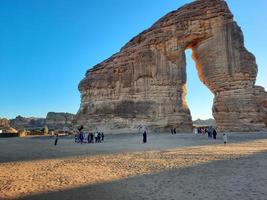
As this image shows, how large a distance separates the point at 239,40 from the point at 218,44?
3.00 meters

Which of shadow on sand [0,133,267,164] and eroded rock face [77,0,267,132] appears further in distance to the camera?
eroded rock face [77,0,267,132]

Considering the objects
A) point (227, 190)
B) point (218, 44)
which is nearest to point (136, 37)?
point (218, 44)

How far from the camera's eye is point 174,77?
41.9 m

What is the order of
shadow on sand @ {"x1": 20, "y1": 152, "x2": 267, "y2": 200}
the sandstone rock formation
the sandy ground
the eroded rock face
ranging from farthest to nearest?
the sandstone rock formation → the eroded rock face → the sandy ground → shadow on sand @ {"x1": 20, "y1": 152, "x2": 267, "y2": 200}

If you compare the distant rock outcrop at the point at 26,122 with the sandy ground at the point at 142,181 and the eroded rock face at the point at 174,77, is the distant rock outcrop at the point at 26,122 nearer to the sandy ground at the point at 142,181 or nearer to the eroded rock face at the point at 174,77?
the eroded rock face at the point at 174,77

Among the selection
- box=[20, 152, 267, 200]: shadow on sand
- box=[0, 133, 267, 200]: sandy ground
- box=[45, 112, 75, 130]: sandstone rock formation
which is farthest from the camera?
box=[45, 112, 75, 130]: sandstone rock formation

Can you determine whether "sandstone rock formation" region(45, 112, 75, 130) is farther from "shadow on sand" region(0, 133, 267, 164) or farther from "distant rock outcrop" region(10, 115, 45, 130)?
"shadow on sand" region(0, 133, 267, 164)

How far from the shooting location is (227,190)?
262 inches

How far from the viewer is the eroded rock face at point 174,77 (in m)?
39.1

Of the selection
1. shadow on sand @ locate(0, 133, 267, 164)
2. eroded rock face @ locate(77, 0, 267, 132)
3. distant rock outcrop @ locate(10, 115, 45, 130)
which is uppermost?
eroded rock face @ locate(77, 0, 267, 132)

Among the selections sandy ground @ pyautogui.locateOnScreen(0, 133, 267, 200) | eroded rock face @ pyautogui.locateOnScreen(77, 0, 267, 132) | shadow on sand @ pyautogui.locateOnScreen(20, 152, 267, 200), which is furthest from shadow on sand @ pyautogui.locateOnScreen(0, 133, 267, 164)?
eroded rock face @ pyautogui.locateOnScreen(77, 0, 267, 132)

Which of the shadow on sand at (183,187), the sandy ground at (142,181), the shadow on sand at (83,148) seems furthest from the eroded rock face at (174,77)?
the shadow on sand at (183,187)

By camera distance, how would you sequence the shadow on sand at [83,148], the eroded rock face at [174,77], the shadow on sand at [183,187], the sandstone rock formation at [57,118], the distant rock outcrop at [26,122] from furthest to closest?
the distant rock outcrop at [26,122], the sandstone rock formation at [57,118], the eroded rock face at [174,77], the shadow on sand at [83,148], the shadow on sand at [183,187]

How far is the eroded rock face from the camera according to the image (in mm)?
39125
